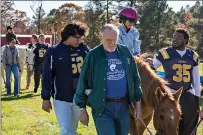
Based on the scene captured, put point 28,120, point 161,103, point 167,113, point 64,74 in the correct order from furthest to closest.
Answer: point 28,120 < point 64,74 < point 161,103 < point 167,113

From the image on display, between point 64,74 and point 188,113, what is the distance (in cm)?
201

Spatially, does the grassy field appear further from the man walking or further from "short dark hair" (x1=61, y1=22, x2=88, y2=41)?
"short dark hair" (x1=61, y1=22, x2=88, y2=41)

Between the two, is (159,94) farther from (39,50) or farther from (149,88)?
(39,50)

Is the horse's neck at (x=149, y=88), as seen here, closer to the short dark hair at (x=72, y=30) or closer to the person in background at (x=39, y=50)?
the short dark hair at (x=72, y=30)

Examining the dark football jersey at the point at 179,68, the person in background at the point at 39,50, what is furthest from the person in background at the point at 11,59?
the dark football jersey at the point at 179,68

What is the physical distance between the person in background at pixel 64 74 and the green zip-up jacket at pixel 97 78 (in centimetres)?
74

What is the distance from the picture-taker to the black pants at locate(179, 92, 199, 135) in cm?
572

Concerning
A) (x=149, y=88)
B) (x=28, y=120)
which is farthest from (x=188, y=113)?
(x=28, y=120)

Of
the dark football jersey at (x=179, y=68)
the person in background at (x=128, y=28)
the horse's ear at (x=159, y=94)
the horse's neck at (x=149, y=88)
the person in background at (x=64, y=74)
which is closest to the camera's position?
the horse's ear at (x=159, y=94)

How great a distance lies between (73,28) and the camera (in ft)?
16.9

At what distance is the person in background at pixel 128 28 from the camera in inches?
248

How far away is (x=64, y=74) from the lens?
202 inches

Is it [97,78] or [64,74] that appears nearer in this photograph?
[97,78]

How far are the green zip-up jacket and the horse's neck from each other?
2.61 feet
